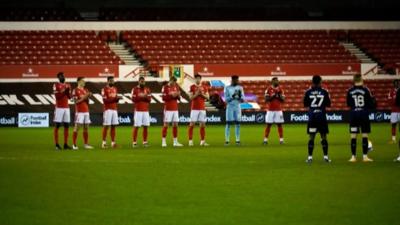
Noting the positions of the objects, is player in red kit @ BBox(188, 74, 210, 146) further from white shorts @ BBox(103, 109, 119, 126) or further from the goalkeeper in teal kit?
white shorts @ BBox(103, 109, 119, 126)

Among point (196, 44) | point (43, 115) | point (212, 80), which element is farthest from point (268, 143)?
point (196, 44)

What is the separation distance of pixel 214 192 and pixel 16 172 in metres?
5.69

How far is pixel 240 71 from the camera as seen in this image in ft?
168

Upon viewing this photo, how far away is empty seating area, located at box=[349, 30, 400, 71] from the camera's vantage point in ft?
178

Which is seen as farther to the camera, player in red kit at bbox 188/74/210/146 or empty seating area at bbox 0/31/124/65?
empty seating area at bbox 0/31/124/65

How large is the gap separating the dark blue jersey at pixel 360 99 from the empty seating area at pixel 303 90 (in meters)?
29.2

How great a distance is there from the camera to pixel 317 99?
787 inches

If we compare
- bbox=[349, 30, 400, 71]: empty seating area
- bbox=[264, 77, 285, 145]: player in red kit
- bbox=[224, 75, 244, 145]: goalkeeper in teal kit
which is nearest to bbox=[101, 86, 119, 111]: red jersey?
bbox=[224, 75, 244, 145]: goalkeeper in teal kit

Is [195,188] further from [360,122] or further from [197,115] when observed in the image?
[197,115]

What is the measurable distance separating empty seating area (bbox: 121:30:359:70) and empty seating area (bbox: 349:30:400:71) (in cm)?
166

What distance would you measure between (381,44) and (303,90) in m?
7.72

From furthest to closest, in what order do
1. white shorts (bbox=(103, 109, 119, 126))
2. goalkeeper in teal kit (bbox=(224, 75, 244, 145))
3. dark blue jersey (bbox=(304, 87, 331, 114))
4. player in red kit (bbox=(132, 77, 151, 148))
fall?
goalkeeper in teal kit (bbox=(224, 75, 244, 145)), player in red kit (bbox=(132, 77, 151, 148)), white shorts (bbox=(103, 109, 119, 126)), dark blue jersey (bbox=(304, 87, 331, 114))
